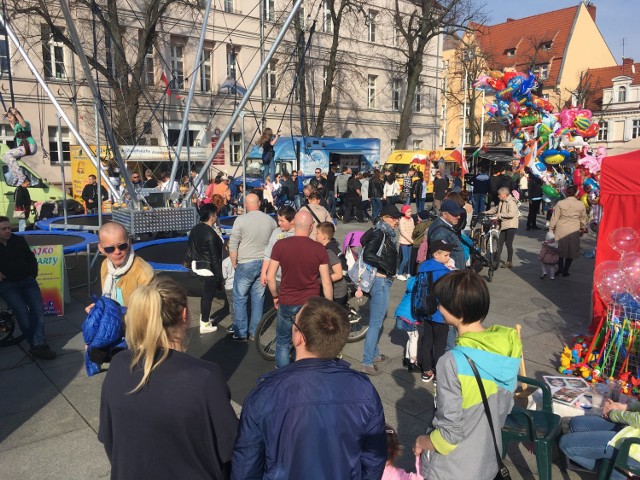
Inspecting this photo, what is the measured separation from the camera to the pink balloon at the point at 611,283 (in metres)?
5.20

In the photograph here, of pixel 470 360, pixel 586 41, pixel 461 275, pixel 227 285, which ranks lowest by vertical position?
pixel 227 285

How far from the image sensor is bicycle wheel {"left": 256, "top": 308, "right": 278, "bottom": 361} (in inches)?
241

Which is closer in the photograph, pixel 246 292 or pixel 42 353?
pixel 42 353

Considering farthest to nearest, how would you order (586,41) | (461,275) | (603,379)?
(586,41) < (603,379) < (461,275)

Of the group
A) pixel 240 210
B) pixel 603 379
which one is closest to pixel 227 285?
pixel 603 379

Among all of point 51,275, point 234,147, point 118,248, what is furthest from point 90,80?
point 234,147

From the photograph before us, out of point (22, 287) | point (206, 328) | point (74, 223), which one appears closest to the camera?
point (22, 287)

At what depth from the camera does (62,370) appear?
585cm

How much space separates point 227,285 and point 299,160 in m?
16.4

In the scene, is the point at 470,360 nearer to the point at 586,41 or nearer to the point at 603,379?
the point at 603,379

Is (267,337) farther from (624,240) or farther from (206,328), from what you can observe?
(624,240)

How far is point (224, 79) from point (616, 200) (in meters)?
26.7

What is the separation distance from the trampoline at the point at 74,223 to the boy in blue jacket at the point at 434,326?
8042mm

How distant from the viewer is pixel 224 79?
29984 millimetres
